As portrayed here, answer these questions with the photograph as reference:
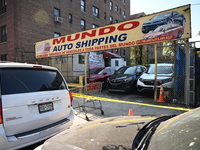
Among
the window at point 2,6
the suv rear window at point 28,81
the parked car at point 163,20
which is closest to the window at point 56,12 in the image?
the window at point 2,6

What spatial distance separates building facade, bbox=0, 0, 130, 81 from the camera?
17.0m

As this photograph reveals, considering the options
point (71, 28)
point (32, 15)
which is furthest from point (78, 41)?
point (71, 28)

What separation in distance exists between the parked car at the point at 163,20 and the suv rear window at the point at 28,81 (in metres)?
5.76

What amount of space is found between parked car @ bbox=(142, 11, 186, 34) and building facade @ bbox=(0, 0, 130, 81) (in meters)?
7.38

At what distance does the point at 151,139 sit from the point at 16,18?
1952 cm

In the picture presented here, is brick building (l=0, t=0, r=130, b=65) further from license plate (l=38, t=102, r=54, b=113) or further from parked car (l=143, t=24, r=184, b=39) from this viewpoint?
license plate (l=38, t=102, r=54, b=113)

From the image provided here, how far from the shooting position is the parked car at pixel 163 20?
669 centimetres

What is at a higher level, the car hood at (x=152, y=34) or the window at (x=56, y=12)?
the window at (x=56, y=12)

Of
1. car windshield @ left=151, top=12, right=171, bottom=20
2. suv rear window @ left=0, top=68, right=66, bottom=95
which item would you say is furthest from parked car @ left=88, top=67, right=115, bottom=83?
suv rear window @ left=0, top=68, right=66, bottom=95

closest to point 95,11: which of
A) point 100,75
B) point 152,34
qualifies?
point 100,75

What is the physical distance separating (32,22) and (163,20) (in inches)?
638

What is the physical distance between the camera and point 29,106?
8.63ft

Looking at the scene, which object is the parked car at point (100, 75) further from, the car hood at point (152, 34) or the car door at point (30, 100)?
the car door at point (30, 100)

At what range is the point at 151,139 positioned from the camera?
1553 mm
